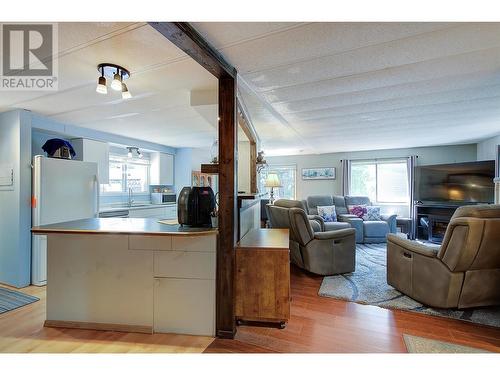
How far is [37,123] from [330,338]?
13.6 feet

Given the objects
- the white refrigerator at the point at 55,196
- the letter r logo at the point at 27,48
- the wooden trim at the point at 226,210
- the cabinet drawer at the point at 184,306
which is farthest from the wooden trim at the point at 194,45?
the white refrigerator at the point at 55,196

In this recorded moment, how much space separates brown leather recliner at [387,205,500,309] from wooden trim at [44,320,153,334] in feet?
8.43

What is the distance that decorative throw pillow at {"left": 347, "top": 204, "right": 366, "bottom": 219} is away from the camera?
5371 millimetres

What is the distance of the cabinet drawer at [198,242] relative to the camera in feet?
6.17

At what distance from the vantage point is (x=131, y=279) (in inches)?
77.1

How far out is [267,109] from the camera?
2.86 metres

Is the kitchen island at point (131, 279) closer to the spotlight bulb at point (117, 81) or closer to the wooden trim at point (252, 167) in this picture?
the spotlight bulb at point (117, 81)

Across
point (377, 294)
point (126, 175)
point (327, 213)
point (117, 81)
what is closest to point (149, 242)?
point (117, 81)

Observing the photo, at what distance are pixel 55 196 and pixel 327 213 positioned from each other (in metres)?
4.85

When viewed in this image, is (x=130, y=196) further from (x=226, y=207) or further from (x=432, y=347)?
(x=432, y=347)

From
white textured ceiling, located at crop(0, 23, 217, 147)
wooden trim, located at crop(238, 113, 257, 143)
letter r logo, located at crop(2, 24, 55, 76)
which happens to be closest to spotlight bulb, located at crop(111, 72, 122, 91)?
white textured ceiling, located at crop(0, 23, 217, 147)

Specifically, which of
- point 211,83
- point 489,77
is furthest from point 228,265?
point 489,77

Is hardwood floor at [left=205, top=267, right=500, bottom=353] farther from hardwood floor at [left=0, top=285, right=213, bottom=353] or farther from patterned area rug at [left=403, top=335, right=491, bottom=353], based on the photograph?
hardwood floor at [left=0, top=285, right=213, bottom=353]
